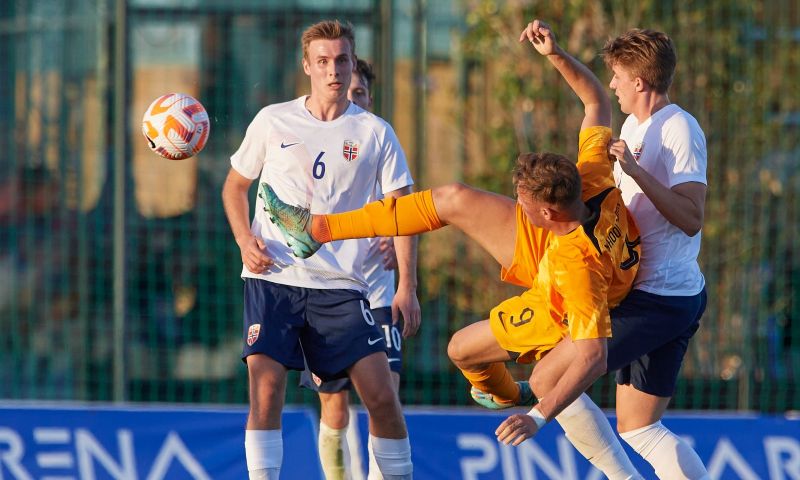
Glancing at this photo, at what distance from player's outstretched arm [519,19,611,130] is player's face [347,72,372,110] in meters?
1.29

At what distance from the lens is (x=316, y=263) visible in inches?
223

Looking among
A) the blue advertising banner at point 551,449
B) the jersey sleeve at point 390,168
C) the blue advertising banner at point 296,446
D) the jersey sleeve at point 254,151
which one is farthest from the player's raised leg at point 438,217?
the blue advertising banner at point 551,449

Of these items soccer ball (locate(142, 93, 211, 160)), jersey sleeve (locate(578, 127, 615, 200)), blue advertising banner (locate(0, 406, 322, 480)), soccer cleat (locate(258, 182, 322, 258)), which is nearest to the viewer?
jersey sleeve (locate(578, 127, 615, 200))

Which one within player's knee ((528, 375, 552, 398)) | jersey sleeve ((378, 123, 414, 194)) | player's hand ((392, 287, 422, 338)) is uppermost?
jersey sleeve ((378, 123, 414, 194))

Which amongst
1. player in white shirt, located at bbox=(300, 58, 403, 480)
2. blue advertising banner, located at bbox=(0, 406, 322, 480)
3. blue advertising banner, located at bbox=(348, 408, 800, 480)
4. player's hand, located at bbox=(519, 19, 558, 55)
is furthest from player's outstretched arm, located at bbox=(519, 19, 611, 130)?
blue advertising banner, located at bbox=(0, 406, 322, 480)

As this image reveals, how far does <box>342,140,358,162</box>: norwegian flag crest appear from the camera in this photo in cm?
570

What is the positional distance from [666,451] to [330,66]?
211 centimetres

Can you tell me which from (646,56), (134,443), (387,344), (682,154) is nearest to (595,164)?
(682,154)

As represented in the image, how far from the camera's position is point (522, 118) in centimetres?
895

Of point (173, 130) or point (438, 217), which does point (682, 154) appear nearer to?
point (438, 217)

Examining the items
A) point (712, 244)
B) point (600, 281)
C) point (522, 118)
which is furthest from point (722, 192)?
point (600, 281)

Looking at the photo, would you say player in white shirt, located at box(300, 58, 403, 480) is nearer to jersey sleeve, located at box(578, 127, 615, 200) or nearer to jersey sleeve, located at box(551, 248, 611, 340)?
jersey sleeve, located at box(578, 127, 615, 200)

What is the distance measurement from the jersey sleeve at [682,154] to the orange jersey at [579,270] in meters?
0.24

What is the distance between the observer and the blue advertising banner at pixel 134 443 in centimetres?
691
